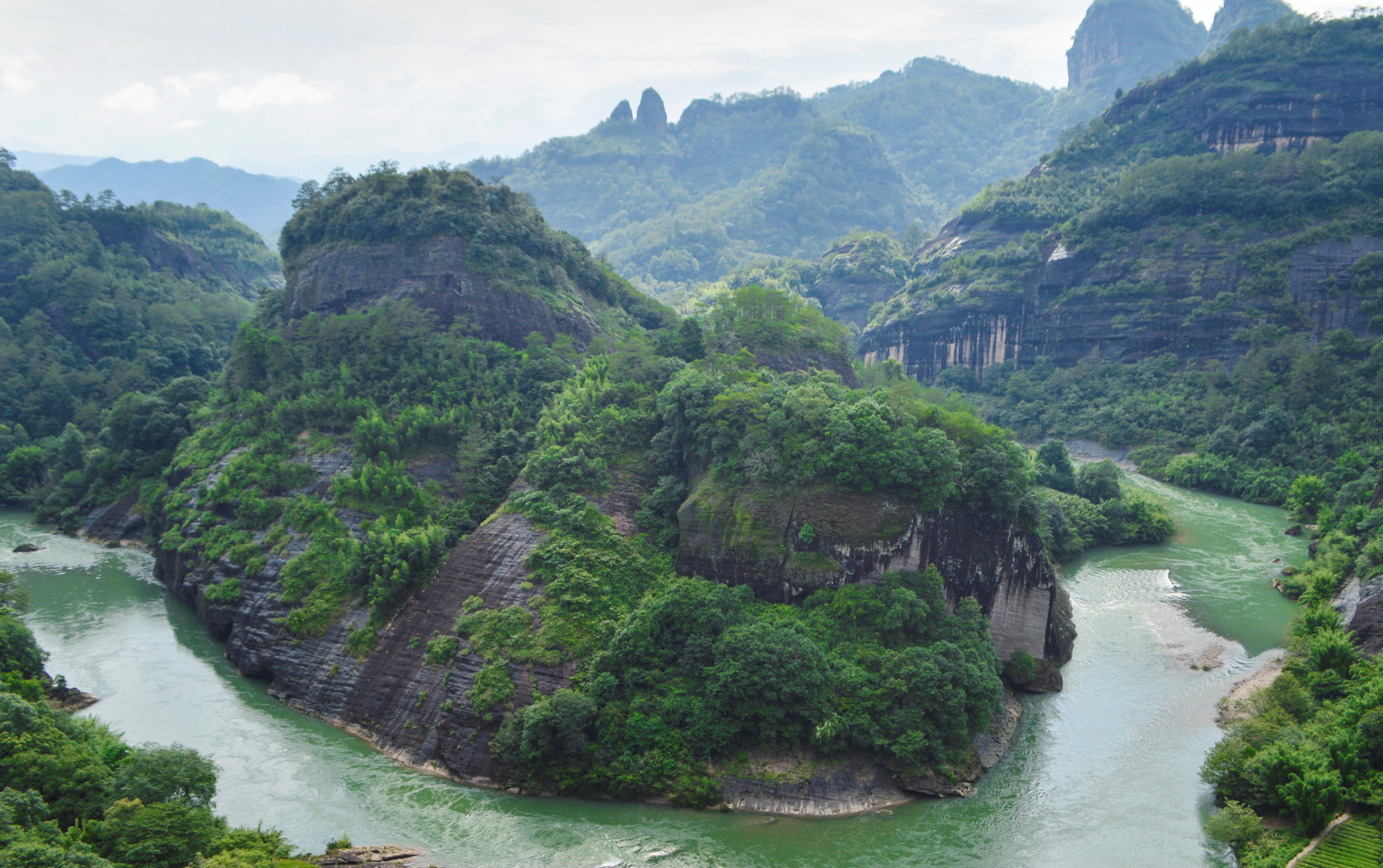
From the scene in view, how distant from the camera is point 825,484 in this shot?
32.4 m

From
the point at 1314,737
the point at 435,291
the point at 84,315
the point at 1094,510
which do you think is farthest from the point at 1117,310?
the point at 84,315

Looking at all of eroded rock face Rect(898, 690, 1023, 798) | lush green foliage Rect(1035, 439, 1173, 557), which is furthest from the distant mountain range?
eroded rock face Rect(898, 690, 1023, 798)

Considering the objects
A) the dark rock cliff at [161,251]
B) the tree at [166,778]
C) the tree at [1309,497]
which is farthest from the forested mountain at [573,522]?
the dark rock cliff at [161,251]

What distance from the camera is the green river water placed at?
24.1 meters

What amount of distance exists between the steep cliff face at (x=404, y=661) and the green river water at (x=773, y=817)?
0.79 meters

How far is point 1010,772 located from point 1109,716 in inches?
220

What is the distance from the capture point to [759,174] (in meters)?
181

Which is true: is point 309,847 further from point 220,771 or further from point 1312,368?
point 1312,368

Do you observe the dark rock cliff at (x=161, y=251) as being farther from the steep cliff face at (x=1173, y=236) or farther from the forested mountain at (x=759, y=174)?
the forested mountain at (x=759, y=174)

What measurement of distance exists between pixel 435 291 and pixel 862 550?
2885 centimetres

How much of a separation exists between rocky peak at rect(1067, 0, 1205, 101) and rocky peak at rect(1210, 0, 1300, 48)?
65.9ft

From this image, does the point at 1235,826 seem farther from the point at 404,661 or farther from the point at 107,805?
the point at 107,805

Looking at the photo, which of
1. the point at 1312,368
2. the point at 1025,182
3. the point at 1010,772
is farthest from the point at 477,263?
the point at 1025,182

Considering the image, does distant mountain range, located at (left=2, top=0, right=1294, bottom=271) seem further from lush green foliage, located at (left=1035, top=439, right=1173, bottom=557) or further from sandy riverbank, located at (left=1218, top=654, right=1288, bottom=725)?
sandy riverbank, located at (left=1218, top=654, right=1288, bottom=725)
